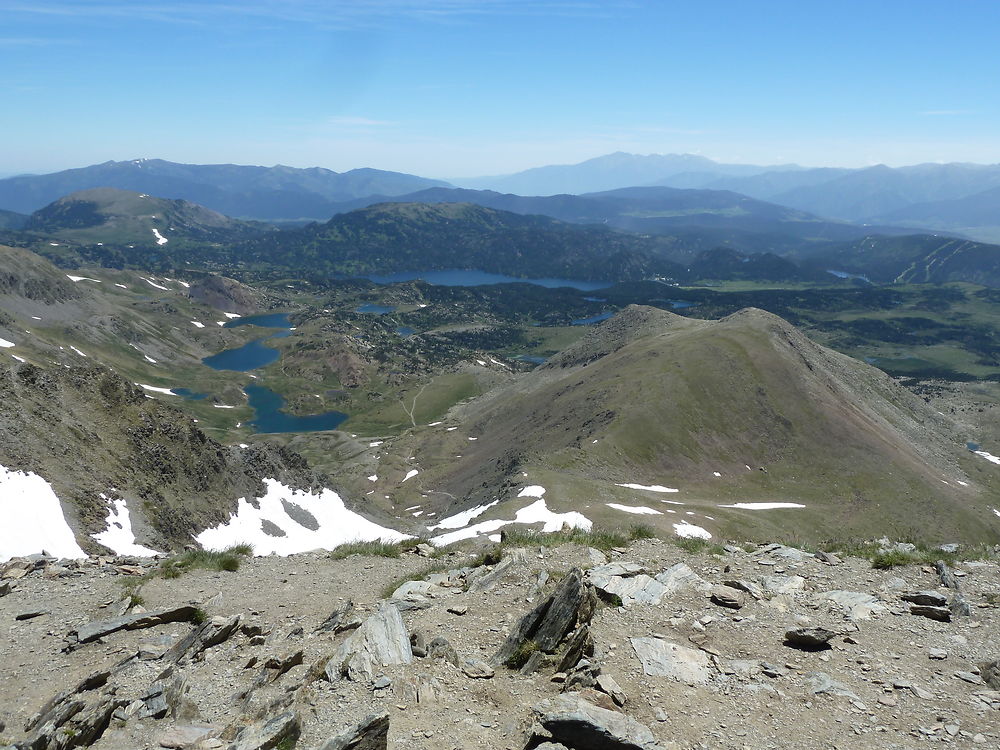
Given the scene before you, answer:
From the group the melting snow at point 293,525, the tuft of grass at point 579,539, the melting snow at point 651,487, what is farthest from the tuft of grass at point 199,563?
the melting snow at point 651,487

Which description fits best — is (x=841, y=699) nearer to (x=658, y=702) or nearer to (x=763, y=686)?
(x=763, y=686)

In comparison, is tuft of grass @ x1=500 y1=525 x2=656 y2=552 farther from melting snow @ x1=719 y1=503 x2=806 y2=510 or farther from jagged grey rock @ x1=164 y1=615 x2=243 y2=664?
melting snow @ x1=719 y1=503 x2=806 y2=510

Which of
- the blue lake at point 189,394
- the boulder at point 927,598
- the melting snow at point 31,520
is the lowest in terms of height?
the blue lake at point 189,394

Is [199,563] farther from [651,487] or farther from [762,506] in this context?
A: [762,506]

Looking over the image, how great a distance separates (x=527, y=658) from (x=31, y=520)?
3865 centimetres

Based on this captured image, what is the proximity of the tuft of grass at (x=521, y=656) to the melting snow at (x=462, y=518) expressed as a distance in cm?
5317

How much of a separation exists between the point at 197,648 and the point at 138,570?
29.0 ft

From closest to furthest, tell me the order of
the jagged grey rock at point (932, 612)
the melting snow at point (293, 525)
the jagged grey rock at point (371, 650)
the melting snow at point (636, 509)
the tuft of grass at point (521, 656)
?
the jagged grey rock at point (371, 650) → the tuft of grass at point (521, 656) → the jagged grey rock at point (932, 612) → the melting snow at point (293, 525) → the melting snow at point (636, 509)

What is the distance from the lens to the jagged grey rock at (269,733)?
10.2m

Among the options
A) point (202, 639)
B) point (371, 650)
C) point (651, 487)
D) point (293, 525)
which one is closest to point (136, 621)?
point (202, 639)

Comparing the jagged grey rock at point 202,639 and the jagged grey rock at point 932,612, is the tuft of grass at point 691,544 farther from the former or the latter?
the jagged grey rock at point 202,639

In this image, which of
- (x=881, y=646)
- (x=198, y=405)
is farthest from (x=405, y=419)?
(x=881, y=646)

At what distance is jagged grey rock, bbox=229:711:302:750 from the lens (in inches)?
402

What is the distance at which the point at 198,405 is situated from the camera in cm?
16350
